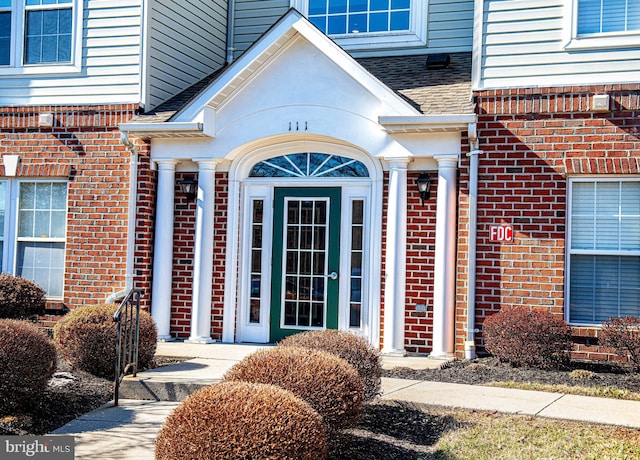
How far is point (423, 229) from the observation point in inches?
403

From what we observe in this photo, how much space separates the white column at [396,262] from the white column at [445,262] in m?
0.44

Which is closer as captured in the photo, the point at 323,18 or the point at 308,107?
the point at 308,107

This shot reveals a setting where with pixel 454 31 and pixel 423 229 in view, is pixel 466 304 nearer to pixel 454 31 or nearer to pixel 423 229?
pixel 423 229

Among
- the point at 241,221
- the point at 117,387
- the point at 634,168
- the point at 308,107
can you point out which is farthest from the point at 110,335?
the point at 634,168

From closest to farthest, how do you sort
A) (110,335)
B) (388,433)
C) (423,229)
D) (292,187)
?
(388,433) → (110,335) → (423,229) → (292,187)

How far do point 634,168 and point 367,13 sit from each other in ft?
17.5

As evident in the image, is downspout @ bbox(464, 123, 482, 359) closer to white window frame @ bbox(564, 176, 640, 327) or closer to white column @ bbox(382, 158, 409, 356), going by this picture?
white column @ bbox(382, 158, 409, 356)

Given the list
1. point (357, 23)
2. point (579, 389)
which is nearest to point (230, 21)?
point (357, 23)

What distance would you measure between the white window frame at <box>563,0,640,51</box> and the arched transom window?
3150 millimetres

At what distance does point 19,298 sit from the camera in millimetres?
11031

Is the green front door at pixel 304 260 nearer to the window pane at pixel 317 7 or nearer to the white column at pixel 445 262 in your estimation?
the white column at pixel 445 262

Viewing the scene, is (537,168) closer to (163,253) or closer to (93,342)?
(163,253)

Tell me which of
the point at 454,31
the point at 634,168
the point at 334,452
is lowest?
the point at 334,452

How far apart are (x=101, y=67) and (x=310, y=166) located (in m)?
3.62
